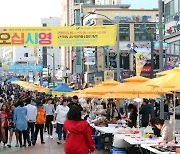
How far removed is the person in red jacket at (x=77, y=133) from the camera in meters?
10.2

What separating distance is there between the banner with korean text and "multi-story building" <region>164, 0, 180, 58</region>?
11.7 meters

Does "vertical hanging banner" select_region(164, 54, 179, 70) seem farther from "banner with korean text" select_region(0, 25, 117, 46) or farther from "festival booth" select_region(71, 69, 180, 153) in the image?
"festival booth" select_region(71, 69, 180, 153)

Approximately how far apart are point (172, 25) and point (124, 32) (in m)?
28.6

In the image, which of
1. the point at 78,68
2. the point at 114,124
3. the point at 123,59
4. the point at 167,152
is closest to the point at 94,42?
the point at 114,124

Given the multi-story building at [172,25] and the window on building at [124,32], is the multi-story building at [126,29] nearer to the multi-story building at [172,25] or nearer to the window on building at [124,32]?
the window on building at [124,32]

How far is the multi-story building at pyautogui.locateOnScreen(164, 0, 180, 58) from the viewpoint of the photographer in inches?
1566

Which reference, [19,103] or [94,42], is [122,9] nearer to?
[94,42]

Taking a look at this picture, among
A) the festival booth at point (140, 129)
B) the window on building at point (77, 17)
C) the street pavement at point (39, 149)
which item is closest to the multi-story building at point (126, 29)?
the window on building at point (77, 17)

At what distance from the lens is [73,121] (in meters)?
10.2

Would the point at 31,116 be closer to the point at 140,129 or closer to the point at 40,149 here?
the point at 40,149

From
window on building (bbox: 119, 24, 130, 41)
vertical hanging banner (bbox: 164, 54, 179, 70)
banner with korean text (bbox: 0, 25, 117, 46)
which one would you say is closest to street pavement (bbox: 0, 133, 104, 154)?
banner with korean text (bbox: 0, 25, 117, 46)

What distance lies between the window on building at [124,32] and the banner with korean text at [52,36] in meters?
41.3

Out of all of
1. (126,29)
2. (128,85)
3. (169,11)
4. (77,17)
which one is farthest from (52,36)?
(77,17)

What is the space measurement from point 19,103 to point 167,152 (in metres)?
8.37
